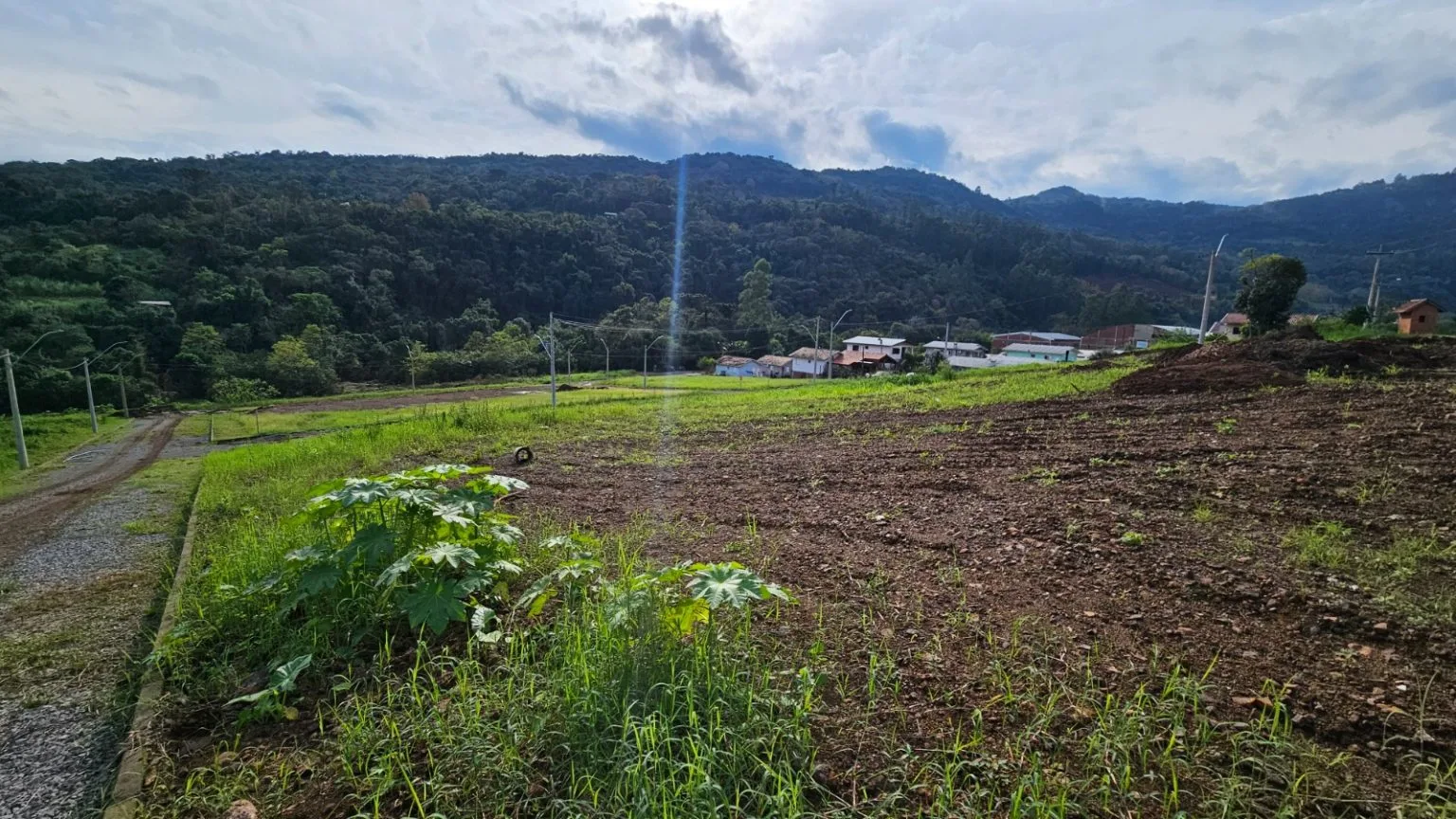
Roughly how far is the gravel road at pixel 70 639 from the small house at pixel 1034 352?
63.1 m

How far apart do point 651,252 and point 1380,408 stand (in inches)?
4177

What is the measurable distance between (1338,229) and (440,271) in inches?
7483

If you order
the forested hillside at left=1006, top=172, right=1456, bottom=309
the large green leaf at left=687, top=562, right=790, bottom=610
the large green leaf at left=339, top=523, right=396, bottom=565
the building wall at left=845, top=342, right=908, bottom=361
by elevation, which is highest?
the forested hillside at left=1006, top=172, right=1456, bottom=309

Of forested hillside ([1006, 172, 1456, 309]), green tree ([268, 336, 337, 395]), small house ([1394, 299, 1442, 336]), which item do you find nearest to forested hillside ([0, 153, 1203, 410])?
green tree ([268, 336, 337, 395])

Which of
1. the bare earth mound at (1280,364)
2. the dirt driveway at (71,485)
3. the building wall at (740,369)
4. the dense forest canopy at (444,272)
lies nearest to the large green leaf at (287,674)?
the dirt driveway at (71,485)

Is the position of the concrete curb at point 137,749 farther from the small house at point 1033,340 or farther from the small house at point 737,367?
the small house at point 1033,340

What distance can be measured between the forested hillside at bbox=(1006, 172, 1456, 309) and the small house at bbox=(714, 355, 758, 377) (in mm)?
76853

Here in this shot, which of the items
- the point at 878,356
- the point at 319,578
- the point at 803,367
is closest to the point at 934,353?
the point at 878,356

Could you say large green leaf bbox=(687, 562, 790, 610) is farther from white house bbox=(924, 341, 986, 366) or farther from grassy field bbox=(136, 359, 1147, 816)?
white house bbox=(924, 341, 986, 366)

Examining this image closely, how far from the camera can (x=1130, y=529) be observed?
15.5 ft

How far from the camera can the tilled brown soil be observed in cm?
277

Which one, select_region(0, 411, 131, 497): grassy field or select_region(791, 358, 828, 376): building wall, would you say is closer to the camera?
select_region(0, 411, 131, 497): grassy field

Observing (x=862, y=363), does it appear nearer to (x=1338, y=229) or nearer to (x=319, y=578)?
(x=319, y=578)

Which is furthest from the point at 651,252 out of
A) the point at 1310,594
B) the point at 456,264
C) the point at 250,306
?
the point at 1310,594
